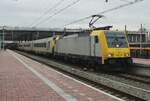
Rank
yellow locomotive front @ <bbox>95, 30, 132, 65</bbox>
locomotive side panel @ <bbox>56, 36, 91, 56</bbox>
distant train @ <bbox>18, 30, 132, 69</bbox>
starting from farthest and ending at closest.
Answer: locomotive side panel @ <bbox>56, 36, 91, 56</bbox>
distant train @ <bbox>18, 30, 132, 69</bbox>
yellow locomotive front @ <bbox>95, 30, 132, 65</bbox>

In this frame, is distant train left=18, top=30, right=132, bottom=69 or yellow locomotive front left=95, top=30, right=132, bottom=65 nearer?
yellow locomotive front left=95, top=30, right=132, bottom=65

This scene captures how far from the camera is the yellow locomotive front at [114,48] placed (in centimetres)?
2598

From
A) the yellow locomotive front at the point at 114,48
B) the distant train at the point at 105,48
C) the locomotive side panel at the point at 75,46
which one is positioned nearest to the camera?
the yellow locomotive front at the point at 114,48

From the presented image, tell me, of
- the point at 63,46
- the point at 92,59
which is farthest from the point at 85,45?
the point at 63,46

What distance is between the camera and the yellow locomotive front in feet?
85.3

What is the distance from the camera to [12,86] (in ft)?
51.4

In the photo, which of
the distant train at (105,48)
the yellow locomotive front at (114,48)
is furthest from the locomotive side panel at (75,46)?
the yellow locomotive front at (114,48)

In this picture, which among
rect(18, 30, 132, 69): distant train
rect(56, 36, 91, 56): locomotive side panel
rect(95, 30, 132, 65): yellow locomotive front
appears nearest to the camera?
rect(95, 30, 132, 65): yellow locomotive front

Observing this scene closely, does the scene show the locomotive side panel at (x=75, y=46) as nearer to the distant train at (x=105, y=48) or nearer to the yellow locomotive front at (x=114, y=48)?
the distant train at (x=105, y=48)

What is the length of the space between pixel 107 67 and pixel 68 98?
14.4m

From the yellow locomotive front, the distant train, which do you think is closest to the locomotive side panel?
the distant train

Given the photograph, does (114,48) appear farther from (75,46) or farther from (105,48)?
(75,46)

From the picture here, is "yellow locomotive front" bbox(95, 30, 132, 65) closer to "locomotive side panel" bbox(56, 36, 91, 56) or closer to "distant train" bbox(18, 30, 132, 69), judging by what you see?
"distant train" bbox(18, 30, 132, 69)

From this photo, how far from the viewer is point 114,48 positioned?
87.1ft
